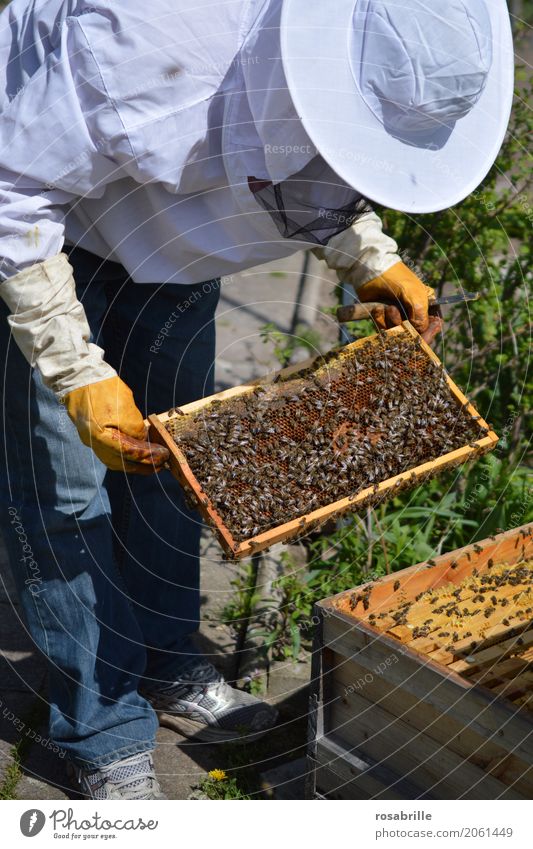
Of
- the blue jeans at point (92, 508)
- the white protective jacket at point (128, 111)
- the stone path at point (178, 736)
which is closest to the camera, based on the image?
the white protective jacket at point (128, 111)

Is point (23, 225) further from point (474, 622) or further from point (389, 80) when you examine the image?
point (474, 622)

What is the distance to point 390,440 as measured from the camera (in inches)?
134

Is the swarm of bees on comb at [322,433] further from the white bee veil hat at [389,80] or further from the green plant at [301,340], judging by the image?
the green plant at [301,340]

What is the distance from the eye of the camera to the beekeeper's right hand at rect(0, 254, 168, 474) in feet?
9.95

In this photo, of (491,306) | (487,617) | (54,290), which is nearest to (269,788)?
(487,617)

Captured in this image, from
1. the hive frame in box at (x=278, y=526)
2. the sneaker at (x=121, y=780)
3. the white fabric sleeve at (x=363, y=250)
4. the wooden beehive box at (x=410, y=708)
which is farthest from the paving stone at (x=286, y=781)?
the white fabric sleeve at (x=363, y=250)

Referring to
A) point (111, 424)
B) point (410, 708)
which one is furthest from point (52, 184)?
point (410, 708)

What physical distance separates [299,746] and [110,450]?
1.60 metres

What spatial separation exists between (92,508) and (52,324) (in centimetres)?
77

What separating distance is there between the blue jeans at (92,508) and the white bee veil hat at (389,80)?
1029 millimetres

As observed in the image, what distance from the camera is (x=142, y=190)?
130 inches

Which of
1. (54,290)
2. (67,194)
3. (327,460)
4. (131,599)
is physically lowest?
(131,599)

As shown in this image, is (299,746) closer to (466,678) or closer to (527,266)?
(466,678)

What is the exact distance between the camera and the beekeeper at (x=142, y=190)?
112 inches
